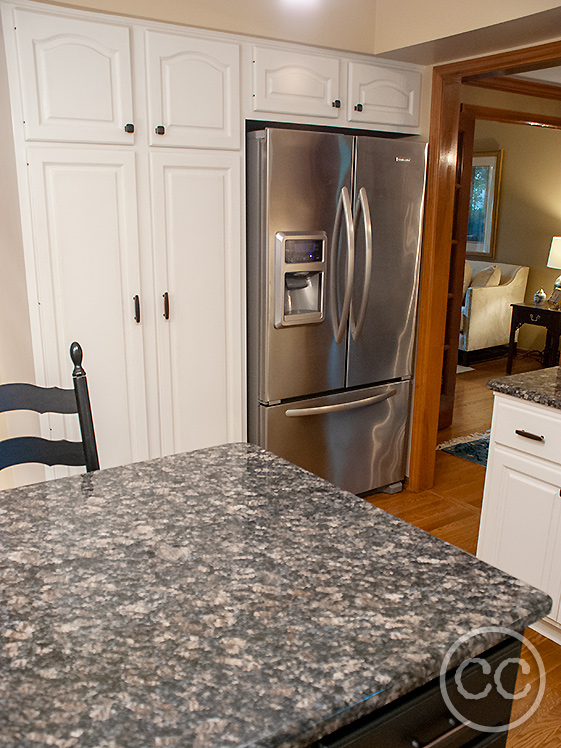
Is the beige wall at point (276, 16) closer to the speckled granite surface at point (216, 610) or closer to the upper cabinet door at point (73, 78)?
the upper cabinet door at point (73, 78)

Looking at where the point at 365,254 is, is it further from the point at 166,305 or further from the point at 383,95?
the point at 166,305

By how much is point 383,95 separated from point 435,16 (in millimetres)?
458

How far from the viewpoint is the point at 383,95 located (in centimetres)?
321

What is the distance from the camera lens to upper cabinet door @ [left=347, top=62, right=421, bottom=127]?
3115 mm

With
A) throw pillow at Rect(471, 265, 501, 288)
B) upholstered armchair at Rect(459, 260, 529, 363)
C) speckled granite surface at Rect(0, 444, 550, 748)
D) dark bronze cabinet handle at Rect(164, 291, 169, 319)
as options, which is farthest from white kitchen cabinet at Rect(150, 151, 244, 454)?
throw pillow at Rect(471, 265, 501, 288)

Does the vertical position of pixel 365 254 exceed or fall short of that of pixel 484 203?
it falls short

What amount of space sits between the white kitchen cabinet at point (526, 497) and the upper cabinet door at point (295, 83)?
156cm

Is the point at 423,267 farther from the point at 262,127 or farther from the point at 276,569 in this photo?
the point at 276,569

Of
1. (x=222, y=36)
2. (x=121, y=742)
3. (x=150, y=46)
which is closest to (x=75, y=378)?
(x=121, y=742)

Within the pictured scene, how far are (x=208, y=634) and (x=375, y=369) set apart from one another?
8.40 feet

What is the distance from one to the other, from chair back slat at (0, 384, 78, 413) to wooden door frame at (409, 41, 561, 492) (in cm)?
225

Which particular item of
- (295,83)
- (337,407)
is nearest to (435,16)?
(295,83)

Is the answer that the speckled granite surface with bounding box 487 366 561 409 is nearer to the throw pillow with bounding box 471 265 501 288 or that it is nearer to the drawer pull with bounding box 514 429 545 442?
the drawer pull with bounding box 514 429 545 442

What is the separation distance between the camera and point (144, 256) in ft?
8.73
